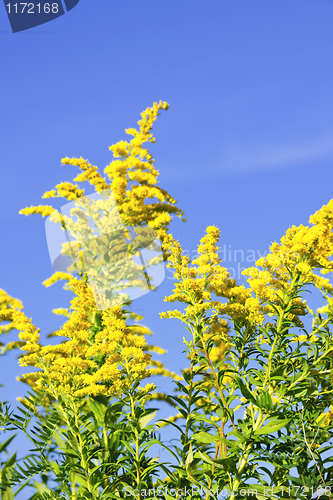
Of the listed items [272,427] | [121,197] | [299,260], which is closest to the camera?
[272,427]

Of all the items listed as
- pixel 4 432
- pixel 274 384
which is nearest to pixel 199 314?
pixel 274 384

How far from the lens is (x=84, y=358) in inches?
150

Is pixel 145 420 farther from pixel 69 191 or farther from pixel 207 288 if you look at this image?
pixel 69 191

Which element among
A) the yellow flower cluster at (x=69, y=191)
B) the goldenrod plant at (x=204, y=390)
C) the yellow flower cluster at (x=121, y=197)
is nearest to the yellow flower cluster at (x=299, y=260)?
the goldenrod plant at (x=204, y=390)

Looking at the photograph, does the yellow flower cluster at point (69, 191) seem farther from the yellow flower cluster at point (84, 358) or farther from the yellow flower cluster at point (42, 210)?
the yellow flower cluster at point (84, 358)

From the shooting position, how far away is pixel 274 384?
3.26 m

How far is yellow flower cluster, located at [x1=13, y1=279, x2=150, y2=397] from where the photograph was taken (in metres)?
3.38

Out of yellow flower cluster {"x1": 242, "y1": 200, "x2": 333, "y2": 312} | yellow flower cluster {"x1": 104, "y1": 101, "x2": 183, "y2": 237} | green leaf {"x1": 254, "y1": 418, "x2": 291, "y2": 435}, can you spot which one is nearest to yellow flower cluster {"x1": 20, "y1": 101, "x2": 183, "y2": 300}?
yellow flower cluster {"x1": 104, "y1": 101, "x2": 183, "y2": 237}

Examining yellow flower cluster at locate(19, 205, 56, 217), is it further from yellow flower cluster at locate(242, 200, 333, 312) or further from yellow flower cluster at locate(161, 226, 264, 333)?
yellow flower cluster at locate(242, 200, 333, 312)

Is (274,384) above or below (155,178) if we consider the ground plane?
below

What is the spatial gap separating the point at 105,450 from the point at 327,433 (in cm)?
167

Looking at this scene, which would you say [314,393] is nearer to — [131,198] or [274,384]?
[274,384]

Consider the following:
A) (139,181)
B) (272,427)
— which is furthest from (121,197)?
(272,427)

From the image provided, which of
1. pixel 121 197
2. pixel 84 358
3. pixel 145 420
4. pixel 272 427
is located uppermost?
pixel 121 197
